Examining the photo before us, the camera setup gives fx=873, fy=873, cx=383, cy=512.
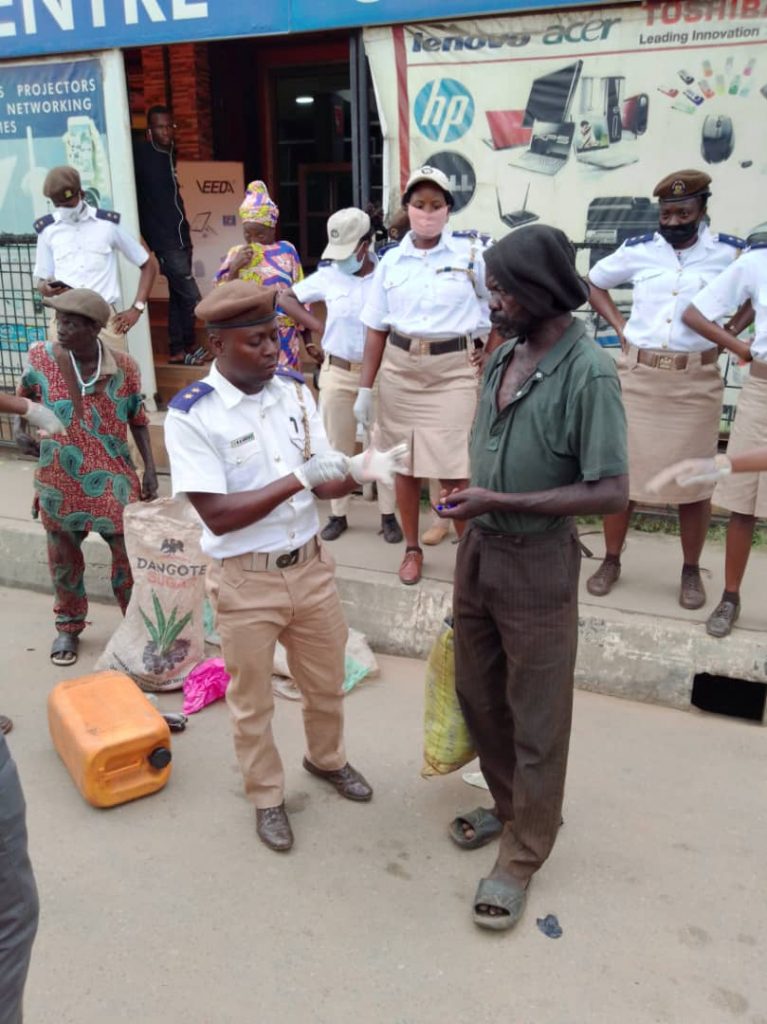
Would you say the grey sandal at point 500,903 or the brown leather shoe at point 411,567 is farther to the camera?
the brown leather shoe at point 411,567

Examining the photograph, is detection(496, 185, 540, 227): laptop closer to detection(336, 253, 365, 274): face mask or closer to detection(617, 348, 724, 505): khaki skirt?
detection(336, 253, 365, 274): face mask

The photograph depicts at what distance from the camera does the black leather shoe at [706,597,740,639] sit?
12.8 feet

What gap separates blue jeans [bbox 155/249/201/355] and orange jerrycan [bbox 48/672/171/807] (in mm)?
4818

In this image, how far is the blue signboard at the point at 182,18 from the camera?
17.8 ft

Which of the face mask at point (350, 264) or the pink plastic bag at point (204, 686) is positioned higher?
the face mask at point (350, 264)

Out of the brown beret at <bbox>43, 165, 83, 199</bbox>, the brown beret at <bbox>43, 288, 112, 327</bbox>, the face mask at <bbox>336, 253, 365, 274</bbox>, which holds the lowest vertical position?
the brown beret at <bbox>43, 288, 112, 327</bbox>

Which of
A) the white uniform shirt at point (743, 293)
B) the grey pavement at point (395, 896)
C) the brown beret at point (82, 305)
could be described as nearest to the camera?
the grey pavement at point (395, 896)

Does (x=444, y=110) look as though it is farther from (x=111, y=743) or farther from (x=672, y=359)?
(x=111, y=743)

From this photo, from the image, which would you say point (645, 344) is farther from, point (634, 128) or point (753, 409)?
point (634, 128)

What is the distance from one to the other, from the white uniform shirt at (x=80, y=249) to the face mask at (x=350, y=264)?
6.80ft

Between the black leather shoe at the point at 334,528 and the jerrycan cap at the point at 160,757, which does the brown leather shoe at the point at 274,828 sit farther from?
the black leather shoe at the point at 334,528

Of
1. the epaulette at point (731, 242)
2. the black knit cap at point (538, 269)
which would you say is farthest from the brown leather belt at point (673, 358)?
the black knit cap at point (538, 269)

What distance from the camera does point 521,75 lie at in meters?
5.40

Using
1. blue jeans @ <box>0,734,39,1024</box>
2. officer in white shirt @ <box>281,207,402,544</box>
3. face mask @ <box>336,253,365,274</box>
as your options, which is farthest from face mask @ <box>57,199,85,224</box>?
blue jeans @ <box>0,734,39,1024</box>
